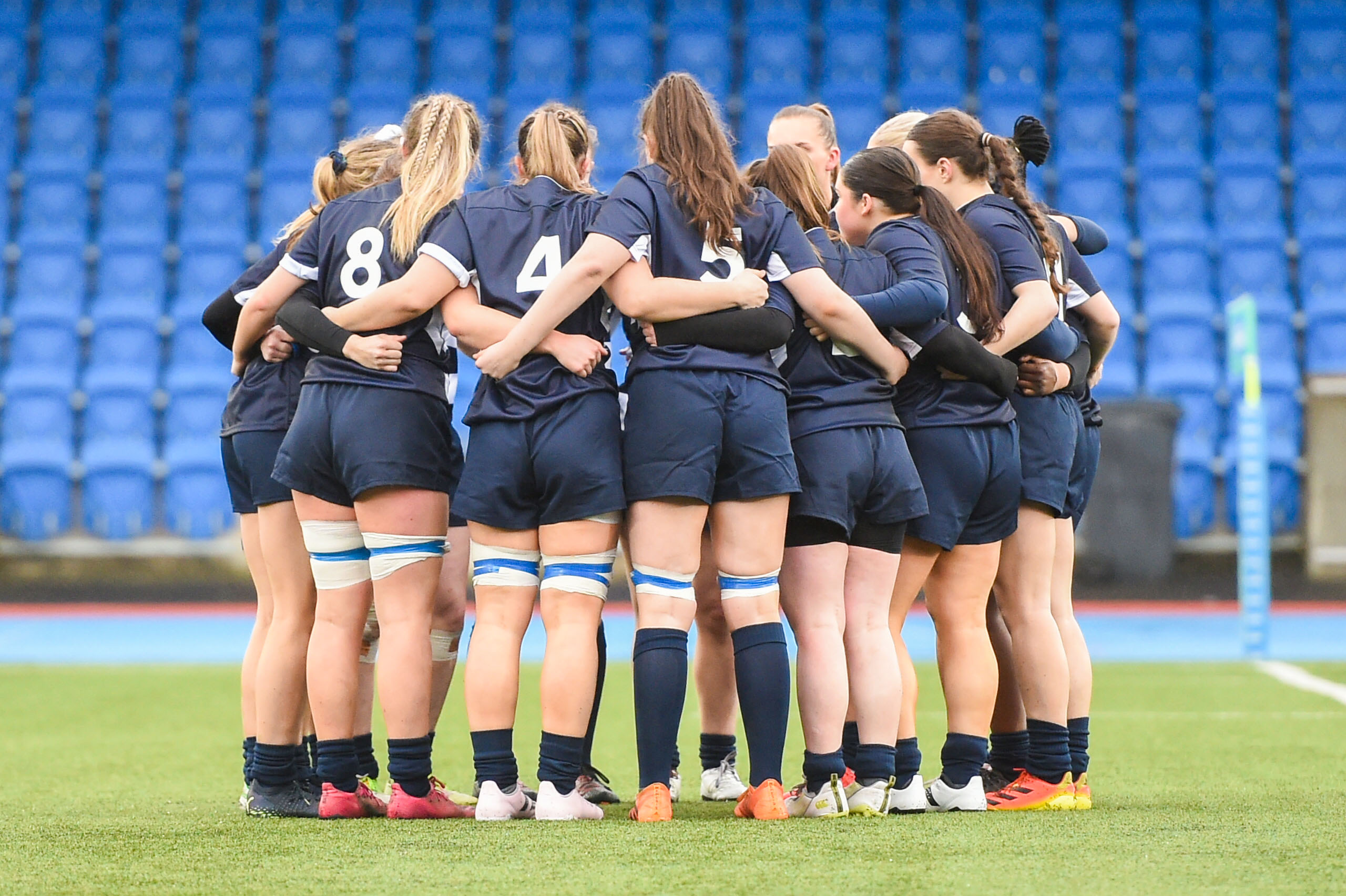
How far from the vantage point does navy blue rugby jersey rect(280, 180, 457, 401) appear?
12.0ft

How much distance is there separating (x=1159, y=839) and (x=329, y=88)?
11.2m

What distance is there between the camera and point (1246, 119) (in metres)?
12.4

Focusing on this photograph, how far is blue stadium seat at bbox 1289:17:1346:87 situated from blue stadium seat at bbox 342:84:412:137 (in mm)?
7571

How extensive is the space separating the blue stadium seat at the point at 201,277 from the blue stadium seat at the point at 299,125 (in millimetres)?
1059

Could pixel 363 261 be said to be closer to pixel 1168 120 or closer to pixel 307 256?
pixel 307 256

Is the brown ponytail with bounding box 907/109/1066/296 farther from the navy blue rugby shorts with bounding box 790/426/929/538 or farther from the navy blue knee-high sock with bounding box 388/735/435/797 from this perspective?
the navy blue knee-high sock with bounding box 388/735/435/797

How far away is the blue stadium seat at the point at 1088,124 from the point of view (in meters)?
12.4

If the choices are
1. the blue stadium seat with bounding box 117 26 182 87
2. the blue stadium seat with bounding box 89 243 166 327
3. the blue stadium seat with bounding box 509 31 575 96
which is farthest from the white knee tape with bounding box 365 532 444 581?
the blue stadium seat with bounding box 117 26 182 87

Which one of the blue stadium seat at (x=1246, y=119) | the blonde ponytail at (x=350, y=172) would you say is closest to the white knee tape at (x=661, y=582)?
the blonde ponytail at (x=350, y=172)

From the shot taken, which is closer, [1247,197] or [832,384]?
[832,384]

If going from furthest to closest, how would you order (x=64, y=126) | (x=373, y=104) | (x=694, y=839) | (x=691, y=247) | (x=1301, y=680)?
(x=373, y=104) < (x=64, y=126) < (x=1301, y=680) < (x=691, y=247) < (x=694, y=839)

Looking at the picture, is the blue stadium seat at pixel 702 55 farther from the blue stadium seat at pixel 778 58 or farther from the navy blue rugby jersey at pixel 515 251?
the navy blue rugby jersey at pixel 515 251

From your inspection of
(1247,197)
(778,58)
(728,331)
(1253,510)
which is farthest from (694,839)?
(778,58)

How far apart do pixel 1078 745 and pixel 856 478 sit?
1026 mm
